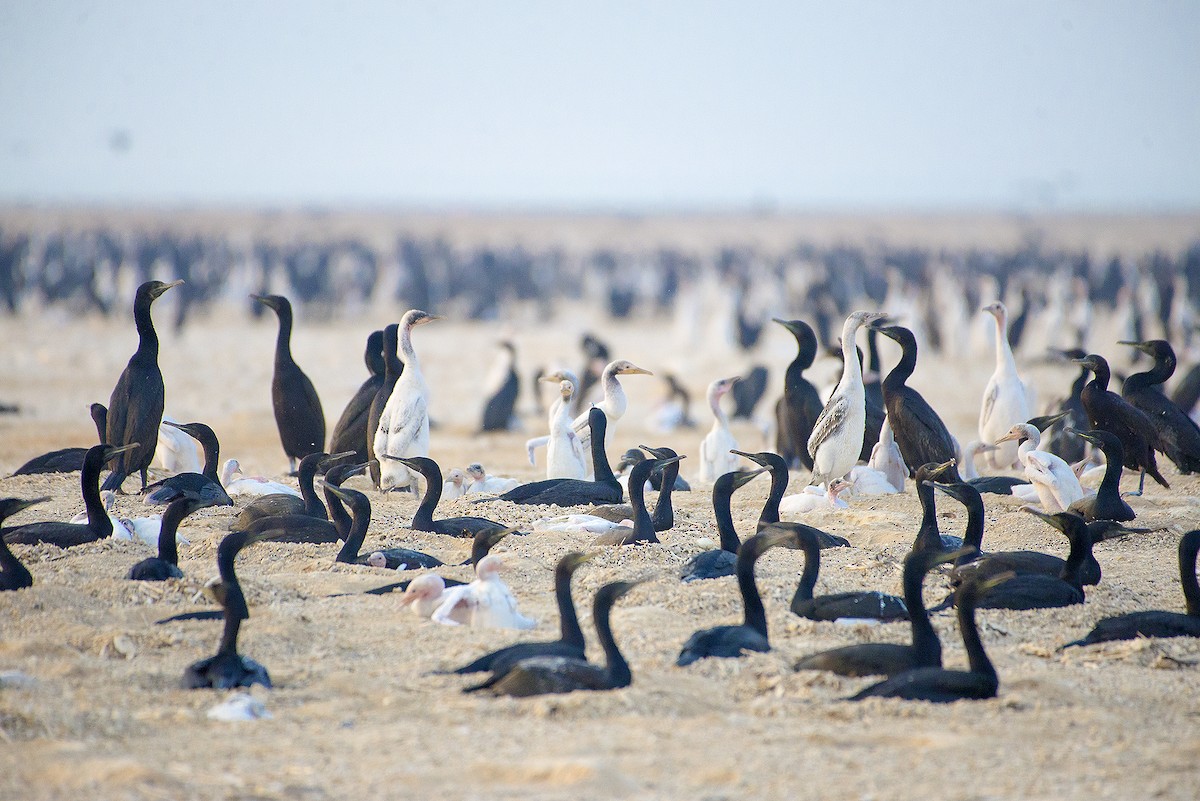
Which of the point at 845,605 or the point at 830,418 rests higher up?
the point at 830,418

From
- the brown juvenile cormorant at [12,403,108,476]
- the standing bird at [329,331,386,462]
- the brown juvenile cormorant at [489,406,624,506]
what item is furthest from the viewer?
the standing bird at [329,331,386,462]

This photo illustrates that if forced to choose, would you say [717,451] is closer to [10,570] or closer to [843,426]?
[843,426]

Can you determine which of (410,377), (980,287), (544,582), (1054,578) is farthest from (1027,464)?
(980,287)

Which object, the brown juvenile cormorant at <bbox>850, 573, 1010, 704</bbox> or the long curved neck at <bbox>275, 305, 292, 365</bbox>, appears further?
the long curved neck at <bbox>275, 305, 292, 365</bbox>

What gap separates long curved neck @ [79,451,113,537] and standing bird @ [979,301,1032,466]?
6.71m

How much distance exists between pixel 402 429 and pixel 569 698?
4.58m

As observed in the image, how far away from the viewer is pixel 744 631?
200 inches

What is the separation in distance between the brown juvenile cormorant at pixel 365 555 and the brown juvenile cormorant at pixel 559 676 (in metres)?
1.81

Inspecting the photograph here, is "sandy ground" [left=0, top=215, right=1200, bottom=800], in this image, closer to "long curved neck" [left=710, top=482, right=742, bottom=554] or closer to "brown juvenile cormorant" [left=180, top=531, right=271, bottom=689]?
"brown juvenile cormorant" [left=180, top=531, right=271, bottom=689]

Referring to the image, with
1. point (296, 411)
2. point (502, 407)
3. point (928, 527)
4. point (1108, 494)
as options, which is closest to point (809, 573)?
point (928, 527)

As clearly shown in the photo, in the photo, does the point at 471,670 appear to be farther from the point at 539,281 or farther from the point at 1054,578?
the point at 539,281

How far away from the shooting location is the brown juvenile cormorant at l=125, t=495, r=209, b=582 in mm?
5758

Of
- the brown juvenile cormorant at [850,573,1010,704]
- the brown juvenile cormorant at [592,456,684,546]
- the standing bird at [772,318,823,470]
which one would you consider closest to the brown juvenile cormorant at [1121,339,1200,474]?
the standing bird at [772,318,823,470]

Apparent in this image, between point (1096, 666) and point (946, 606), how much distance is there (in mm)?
797
